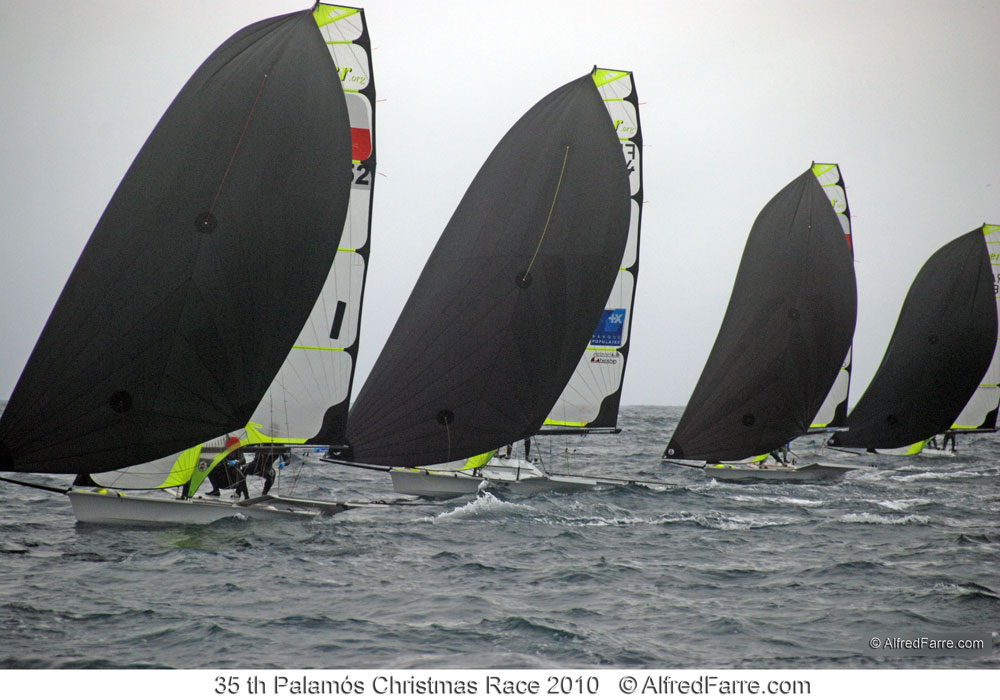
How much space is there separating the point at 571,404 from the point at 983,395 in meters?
15.5

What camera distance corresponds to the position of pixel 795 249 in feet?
65.1

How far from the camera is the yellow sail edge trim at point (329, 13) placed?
496 inches

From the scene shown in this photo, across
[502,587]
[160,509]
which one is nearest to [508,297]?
[502,587]

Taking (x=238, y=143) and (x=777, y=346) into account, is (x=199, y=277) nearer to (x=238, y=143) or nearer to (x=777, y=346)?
(x=238, y=143)

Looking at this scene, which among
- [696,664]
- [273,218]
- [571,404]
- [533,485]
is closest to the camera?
[696,664]

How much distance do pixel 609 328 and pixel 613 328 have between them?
3.4 inches

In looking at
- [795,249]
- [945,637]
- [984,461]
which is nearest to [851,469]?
[795,249]

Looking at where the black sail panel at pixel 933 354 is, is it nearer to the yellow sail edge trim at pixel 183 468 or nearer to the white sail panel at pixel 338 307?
the white sail panel at pixel 338 307

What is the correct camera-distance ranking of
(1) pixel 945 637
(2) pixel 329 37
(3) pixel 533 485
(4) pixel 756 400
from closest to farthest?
1. (1) pixel 945 637
2. (2) pixel 329 37
3. (3) pixel 533 485
4. (4) pixel 756 400

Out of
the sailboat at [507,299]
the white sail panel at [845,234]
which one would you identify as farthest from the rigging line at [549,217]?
the white sail panel at [845,234]

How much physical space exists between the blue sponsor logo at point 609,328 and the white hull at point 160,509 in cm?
778

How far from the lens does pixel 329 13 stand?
12.7m

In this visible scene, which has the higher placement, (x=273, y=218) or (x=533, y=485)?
(x=273, y=218)

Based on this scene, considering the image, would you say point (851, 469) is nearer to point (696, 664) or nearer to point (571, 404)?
point (571, 404)
